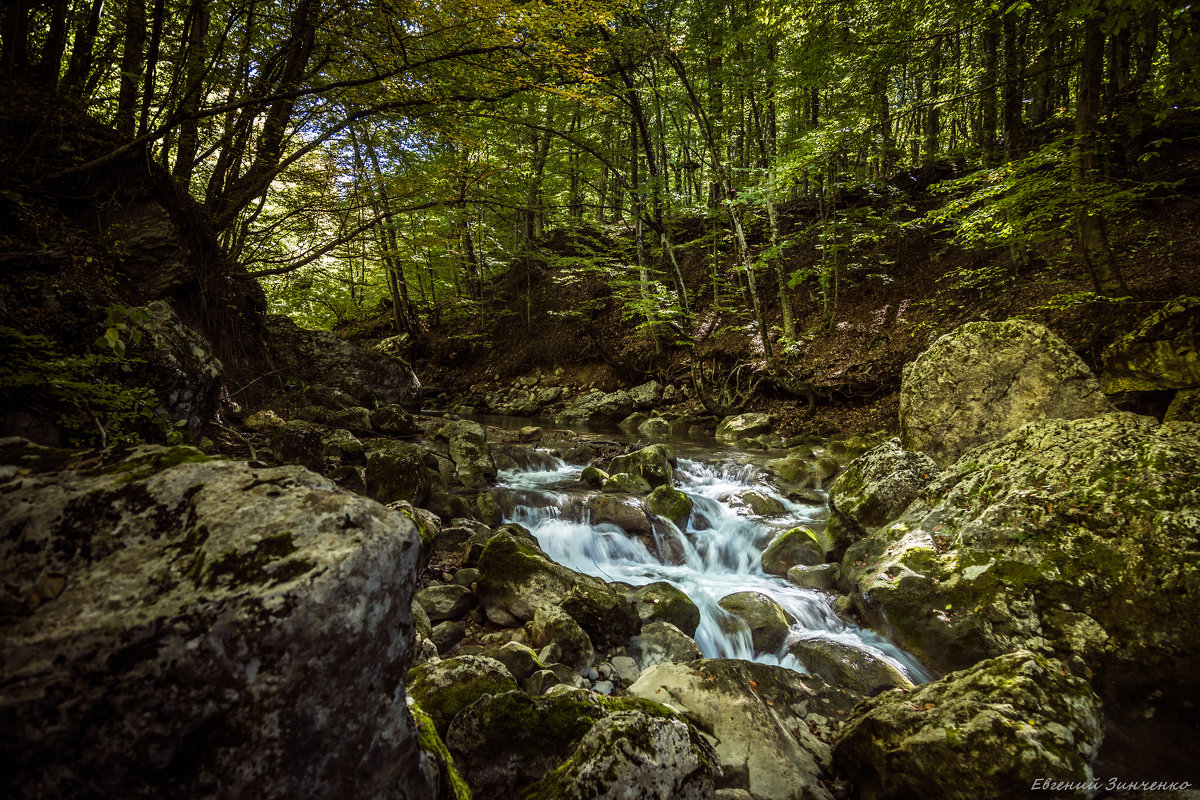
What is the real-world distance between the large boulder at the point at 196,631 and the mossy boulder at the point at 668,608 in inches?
Answer: 141

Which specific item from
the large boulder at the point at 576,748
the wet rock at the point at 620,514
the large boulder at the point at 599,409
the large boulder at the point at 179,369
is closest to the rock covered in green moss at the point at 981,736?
the large boulder at the point at 576,748

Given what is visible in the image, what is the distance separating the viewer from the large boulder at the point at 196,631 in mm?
1086

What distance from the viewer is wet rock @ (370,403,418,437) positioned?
10.2 metres

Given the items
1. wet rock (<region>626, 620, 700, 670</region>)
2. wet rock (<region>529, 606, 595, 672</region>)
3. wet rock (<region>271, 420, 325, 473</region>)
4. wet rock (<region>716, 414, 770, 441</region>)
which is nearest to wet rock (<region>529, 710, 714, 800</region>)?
wet rock (<region>529, 606, 595, 672</region>)

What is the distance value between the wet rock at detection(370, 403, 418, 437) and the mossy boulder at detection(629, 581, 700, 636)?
23.9 feet

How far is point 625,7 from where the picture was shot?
32.1ft

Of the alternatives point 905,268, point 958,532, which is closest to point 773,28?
point 905,268

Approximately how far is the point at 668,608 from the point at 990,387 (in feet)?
18.7

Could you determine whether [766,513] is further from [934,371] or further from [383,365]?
[383,365]

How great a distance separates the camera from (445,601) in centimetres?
450

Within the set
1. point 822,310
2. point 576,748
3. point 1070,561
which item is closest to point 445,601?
point 576,748

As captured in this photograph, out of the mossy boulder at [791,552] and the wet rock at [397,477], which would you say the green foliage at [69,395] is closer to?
the wet rock at [397,477]

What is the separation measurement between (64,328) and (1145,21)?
9484 millimetres

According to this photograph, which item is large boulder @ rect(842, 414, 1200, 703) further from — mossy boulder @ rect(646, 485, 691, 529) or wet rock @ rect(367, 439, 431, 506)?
wet rock @ rect(367, 439, 431, 506)
